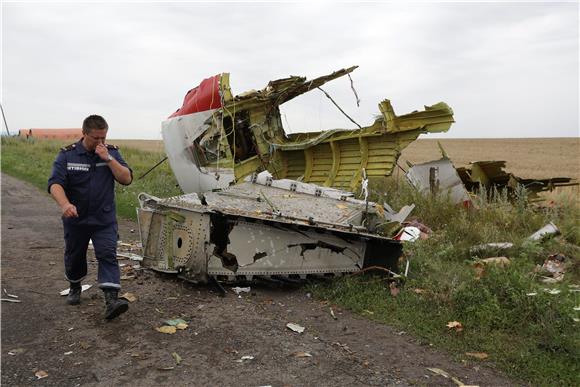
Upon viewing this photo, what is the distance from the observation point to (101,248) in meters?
3.94

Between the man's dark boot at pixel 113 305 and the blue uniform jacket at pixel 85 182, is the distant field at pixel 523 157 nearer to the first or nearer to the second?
the blue uniform jacket at pixel 85 182

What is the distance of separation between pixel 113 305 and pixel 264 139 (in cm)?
517

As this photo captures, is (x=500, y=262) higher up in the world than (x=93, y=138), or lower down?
lower down

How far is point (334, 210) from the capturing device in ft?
18.8

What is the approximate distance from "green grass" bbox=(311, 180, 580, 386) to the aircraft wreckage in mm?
478

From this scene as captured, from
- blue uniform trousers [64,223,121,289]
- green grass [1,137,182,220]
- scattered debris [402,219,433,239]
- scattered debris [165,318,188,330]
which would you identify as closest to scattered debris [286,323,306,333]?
scattered debris [165,318,188,330]

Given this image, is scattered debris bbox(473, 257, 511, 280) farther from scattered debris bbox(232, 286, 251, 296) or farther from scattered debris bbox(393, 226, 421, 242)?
scattered debris bbox(232, 286, 251, 296)

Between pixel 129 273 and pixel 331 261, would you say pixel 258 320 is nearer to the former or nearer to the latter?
pixel 331 261

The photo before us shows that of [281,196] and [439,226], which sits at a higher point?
[281,196]

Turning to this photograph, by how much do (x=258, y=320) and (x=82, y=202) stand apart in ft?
5.68

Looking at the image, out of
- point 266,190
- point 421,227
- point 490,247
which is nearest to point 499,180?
point 421,227

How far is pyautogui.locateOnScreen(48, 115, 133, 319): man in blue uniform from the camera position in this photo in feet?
12.6

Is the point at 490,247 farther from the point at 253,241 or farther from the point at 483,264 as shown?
the point at 253,241

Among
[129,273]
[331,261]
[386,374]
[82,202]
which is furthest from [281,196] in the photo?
[386,374]
